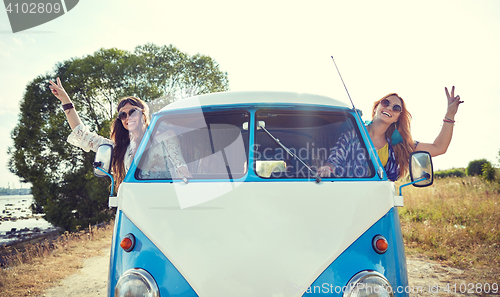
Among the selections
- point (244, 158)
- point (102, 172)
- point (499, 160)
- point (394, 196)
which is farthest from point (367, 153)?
point (499, 160)

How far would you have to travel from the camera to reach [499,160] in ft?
41.4

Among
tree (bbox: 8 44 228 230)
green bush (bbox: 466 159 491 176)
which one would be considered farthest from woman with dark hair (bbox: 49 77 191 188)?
green bush (bbox: 466 159 491 176)

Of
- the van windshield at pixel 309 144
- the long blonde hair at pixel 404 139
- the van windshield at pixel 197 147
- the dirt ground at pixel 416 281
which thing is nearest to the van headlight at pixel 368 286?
the van windshield at pixel 309 144

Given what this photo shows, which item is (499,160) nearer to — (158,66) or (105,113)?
(158,66)

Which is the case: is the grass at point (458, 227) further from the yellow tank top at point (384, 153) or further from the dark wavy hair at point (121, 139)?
the dark wavy hair at point (121, 139)

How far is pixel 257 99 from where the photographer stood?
2371mm

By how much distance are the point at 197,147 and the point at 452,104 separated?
269 cm

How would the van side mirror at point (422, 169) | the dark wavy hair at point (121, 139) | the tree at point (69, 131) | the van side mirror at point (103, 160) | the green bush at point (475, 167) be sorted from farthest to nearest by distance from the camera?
the green bush at point (475, 167) → the tree at point (69, 131) → the dark wavy hair at point (121, 139) → the van side mirror at point (103, 160) → the van side mirror at point (422, 169)

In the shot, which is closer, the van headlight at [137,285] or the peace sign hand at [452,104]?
the van headlight at [137,285]

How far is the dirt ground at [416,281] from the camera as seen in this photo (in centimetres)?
485

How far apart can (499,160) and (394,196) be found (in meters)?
14.0

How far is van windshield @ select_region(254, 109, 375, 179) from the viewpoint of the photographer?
85.0 inches

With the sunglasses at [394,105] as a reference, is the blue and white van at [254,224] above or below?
below

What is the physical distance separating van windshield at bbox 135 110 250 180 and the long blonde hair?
6.21ft
